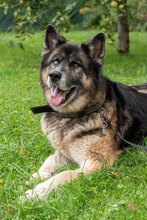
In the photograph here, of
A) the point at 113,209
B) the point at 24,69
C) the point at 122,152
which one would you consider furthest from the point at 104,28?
the point at 113,209

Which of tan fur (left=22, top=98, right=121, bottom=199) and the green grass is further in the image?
A: tan fur (left=22, top=98, right=121, bottom=199)

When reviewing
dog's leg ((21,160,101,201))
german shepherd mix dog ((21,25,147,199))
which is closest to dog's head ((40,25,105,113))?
german shepherd mix dog ((21,25,147,199))

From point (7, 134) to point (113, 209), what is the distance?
2.33 m

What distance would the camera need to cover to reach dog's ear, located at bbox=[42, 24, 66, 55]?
3326 millimetres

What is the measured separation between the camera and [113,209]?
2.19m

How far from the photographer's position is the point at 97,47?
319cm

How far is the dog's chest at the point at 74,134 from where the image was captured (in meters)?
3.06

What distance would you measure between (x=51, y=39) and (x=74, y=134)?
128 centimetres

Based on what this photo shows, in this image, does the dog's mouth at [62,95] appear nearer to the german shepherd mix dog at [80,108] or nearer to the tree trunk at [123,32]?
the german shepherd mix dog at [80,108]

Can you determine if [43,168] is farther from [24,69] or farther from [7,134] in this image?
[24,69]

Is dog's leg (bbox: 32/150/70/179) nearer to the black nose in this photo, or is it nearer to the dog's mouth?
the dog's mouth

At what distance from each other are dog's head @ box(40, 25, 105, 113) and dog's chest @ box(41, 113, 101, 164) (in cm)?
16

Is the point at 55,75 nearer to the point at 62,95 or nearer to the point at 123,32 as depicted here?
the point at 62,95

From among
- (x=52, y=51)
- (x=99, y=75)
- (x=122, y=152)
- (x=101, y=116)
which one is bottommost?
(x=122, y=152)
